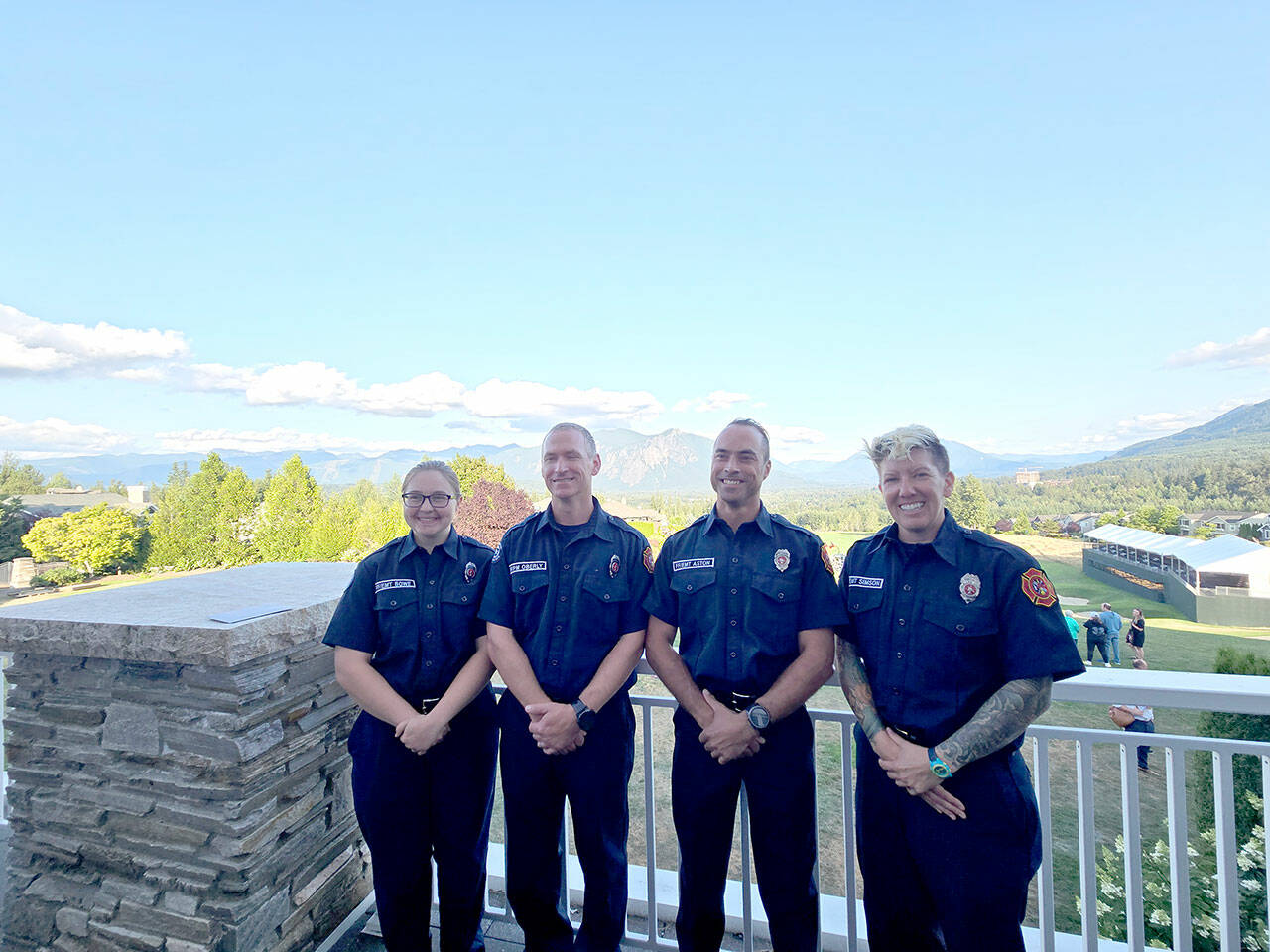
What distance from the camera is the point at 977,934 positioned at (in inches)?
57.8

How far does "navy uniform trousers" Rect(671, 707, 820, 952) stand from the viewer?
1752 mm

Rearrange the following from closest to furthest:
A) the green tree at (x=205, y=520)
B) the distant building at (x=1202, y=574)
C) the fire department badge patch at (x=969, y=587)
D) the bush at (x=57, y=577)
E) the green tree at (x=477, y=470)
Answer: the fire department badge patch at (x=969, y=587) → the distant building at (x=1202, y=574) → the bush at (x=57, y=577) → the green tree at (x=477, y=470) → the green tree at (x=205, y=520)

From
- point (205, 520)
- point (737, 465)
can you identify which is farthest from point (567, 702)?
point (205, 520)

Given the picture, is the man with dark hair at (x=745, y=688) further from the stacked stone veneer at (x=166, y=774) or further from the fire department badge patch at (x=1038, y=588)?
the stacked stone veneer at (x=166, y=774)

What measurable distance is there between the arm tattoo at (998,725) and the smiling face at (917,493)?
0.42 metres

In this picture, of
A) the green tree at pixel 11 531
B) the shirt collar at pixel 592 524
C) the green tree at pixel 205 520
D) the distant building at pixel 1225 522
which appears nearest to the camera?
the shirt collar at pixel 592 524

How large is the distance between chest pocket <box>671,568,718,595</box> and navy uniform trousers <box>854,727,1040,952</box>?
62cm

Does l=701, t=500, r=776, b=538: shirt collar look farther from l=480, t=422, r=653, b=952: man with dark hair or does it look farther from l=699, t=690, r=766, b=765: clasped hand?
l=699, t=690, r=766, b=765: clasped hand

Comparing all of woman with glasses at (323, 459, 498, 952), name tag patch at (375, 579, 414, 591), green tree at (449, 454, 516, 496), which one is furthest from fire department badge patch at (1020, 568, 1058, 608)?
green tree at (449, 454, 516, 496)

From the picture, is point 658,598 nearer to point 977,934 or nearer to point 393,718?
point 393,718

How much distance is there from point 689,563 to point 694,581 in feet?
0.20

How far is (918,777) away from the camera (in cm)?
153

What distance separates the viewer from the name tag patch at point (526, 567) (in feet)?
6.53

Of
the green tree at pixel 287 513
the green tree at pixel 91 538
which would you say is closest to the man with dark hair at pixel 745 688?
the green tree at pixel 287 513
